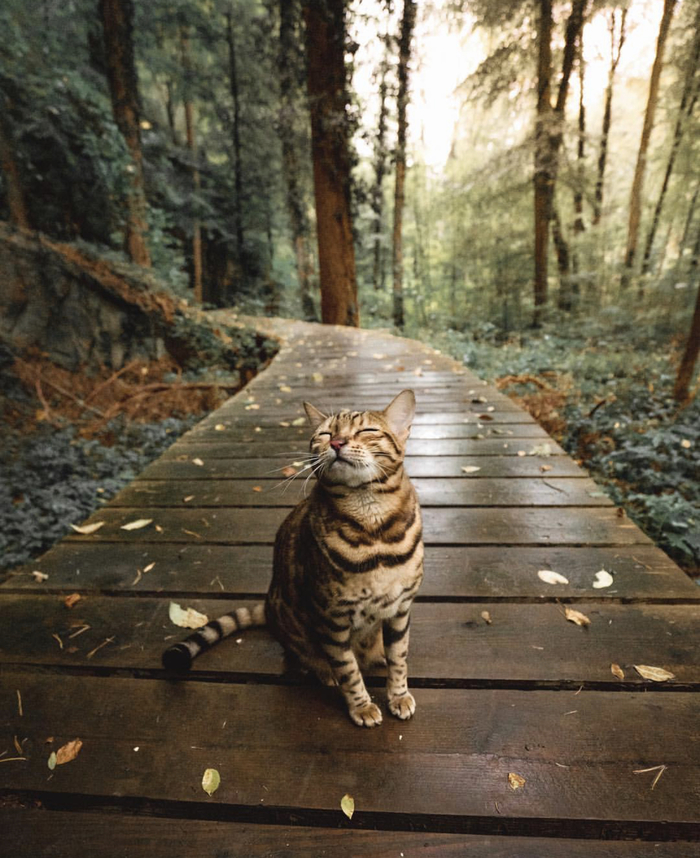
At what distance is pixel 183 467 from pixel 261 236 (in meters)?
17.0

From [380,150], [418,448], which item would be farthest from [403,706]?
[380,150]

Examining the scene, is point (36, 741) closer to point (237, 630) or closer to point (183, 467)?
point (237, 630)

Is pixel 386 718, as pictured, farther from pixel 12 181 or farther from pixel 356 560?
pixel 12 181

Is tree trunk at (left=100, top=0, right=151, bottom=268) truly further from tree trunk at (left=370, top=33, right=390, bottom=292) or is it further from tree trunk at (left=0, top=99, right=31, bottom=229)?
tree trunk at (left=370, top=33, right=390, bottom=292)

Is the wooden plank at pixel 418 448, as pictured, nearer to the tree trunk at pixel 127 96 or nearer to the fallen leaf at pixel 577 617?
the fallen leaf at pixel 577 617

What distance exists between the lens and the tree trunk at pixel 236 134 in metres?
13.3

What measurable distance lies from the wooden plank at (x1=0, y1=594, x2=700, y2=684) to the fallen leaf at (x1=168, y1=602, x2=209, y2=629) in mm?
22

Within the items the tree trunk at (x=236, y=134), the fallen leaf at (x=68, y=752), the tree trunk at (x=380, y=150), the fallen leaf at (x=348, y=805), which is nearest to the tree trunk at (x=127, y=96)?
the tree trunk at (x=380, y=150)

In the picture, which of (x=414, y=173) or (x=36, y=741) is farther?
(x=414, y=173)

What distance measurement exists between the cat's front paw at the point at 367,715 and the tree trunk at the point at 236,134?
1737cm

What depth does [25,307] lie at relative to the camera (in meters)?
6.28

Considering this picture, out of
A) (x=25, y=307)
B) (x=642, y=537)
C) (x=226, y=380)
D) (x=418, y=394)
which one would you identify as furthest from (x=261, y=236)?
(x=642, y=537)

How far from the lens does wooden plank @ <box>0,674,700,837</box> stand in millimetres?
1007

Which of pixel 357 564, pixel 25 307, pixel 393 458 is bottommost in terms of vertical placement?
pixel 357 564
